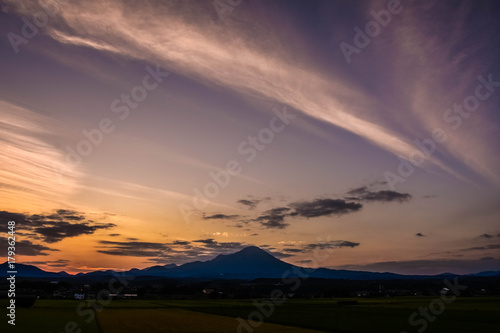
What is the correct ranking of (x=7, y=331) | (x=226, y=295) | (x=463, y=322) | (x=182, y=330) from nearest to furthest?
(x=7, y=331) < (x=182, y=330) < (x=463, y=322) < (x=226, y=295)

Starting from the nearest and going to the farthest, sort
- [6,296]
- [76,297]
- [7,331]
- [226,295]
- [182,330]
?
[7,331], [182,330], [6,296], [76,297], [226,295]

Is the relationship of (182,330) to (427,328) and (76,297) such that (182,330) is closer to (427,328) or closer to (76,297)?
(427,328)

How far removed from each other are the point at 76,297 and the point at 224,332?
153 meters

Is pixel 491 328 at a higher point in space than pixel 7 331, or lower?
lower

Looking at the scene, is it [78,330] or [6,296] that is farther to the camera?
[6,296]

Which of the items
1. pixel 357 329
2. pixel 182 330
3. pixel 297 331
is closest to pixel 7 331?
pixel 182 330

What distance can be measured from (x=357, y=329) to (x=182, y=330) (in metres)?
21.9

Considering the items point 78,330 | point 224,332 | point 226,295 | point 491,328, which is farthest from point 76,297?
point 491,328

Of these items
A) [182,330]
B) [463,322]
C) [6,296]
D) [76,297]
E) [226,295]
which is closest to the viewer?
[182,330]

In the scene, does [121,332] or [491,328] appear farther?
[491,328]

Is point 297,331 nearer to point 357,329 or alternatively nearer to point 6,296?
point 357,329

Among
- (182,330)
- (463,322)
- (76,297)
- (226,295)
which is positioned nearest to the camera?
(182,330)

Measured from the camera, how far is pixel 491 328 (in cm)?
5112

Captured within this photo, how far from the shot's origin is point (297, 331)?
4897 cm
